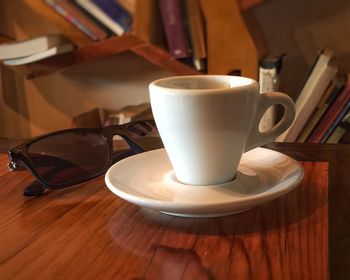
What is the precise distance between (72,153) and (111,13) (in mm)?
515

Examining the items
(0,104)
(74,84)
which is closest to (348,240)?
(74,84)

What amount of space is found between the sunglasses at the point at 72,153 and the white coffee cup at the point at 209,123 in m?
0.12

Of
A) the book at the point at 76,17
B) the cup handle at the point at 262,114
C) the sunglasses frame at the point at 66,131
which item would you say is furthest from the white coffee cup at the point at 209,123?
the book at the point at 76,17

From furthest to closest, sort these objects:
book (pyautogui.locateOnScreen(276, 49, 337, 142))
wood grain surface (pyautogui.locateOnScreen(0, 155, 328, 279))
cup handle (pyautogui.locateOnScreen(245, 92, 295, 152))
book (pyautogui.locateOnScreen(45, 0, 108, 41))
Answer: book (pyautogui.locateOnScreen(45, 0, 108, 41)) → book (pyautogui.locateOnScreen(276, 49, 337, 142)) → cup handle (pyautogui.locateOnScreen(245, 92, 295, 152)) → wood grain surface (pyautogui.locateOnScreen(0, 155, 328, 279))

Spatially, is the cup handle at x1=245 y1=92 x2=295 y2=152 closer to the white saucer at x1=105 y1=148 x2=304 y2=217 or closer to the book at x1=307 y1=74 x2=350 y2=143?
the white saucer at x1=105 y1=148 x2=304 y2=217

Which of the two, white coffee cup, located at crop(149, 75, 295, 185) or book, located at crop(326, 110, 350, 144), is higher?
white coffee cup, located at crop(149, 75, 295, 185)

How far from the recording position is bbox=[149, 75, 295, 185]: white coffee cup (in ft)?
1.23

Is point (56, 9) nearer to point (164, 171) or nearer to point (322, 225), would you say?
point (164, 171)

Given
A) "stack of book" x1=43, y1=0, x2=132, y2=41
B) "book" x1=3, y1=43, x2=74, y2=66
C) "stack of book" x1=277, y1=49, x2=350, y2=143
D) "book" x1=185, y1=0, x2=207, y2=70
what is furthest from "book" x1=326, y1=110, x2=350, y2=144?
"book" x1=3, y1=43, x2=74, y2=66

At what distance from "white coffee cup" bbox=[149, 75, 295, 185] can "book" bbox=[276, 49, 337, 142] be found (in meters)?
→ 0.48

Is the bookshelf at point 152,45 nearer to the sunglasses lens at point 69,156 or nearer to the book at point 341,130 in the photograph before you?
the book at point 341,130

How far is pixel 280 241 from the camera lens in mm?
343

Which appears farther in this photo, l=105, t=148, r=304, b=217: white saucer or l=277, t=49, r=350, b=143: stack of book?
l=277, t=49, r=350, b=143: stack of book

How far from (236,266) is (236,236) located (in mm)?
43
